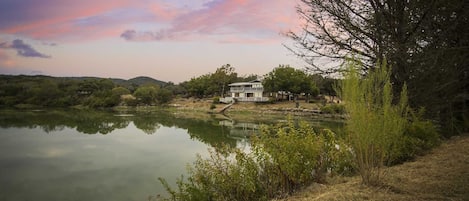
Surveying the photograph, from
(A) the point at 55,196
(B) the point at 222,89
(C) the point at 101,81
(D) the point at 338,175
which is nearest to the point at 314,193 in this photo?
(D) the point at 338,175

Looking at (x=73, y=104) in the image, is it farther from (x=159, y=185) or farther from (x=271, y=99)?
(x=159, y=185)

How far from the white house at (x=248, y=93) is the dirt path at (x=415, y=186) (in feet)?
180

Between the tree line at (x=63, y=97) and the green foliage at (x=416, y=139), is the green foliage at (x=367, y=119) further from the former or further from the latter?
the tree line at (x=63, y=97)

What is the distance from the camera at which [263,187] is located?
660cm

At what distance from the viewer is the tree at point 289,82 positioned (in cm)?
5488

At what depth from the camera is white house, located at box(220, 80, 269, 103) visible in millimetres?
63422

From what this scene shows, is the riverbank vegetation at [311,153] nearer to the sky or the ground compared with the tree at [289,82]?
nearer to the ground

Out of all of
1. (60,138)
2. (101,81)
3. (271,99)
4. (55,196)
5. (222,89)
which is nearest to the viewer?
(55,196)

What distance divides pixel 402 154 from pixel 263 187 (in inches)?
153

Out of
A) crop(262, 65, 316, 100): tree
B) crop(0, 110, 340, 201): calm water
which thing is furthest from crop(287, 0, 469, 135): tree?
crop(262, 65, 316, 100): tree

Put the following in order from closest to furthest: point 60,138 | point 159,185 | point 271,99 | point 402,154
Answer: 1. point 402,154
2. point 159,185
3. point 60,138
4. point 271,99

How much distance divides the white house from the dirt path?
5486 centimetres

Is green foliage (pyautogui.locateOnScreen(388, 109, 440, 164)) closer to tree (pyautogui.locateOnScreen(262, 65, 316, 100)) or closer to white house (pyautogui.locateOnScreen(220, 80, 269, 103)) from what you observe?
tree (pyautogui.locateOnScreen(262, 65, 316, 100))

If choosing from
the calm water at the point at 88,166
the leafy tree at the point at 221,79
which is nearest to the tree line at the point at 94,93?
the leafy tree at the point at 221,79
